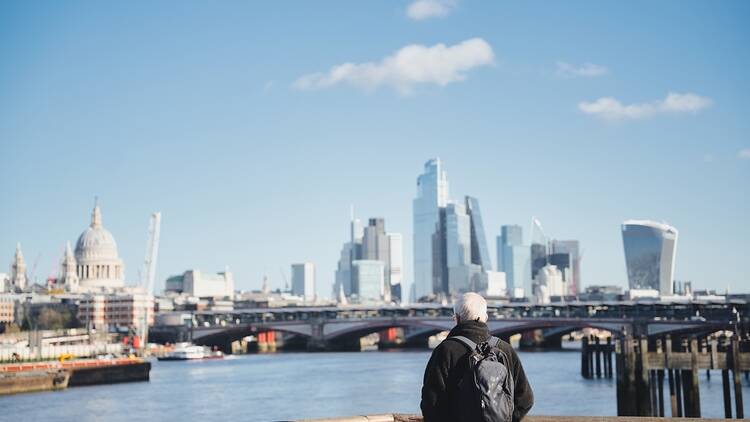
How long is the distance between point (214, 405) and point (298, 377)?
19545 mm

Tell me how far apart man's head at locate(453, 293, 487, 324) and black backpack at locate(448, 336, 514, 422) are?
41cm

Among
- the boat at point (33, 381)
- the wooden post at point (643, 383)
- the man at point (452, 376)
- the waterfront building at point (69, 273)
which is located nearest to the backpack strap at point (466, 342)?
the man at point (452, 376)

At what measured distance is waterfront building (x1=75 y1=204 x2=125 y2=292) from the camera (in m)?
169

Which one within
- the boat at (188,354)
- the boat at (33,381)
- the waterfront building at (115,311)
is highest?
the waterfront building at (115,311)

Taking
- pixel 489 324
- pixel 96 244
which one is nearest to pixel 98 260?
pixel 96 244

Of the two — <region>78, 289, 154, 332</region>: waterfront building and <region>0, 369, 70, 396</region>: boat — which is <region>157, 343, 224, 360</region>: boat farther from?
<region>0, 369, 70, 396</region>: boat

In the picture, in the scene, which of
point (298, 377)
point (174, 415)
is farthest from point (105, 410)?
point (298, 377)

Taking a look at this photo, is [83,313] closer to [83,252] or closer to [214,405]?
[83,252]

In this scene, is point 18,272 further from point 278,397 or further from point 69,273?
point 278,397

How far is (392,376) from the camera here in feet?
204

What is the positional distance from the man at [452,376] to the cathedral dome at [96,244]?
171013 mm

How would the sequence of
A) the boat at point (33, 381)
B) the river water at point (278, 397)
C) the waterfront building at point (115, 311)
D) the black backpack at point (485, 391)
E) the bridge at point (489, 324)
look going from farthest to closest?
the waterfront building at point (115, 311) → the bridge at point (489, 324) → the boat at point (33, 381) → the river water at point (278, 397) → the black backpack at point (485, 391)

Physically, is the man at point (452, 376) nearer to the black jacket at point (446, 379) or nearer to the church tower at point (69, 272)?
the black jacket at point (446, 379)

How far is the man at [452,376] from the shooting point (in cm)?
627
